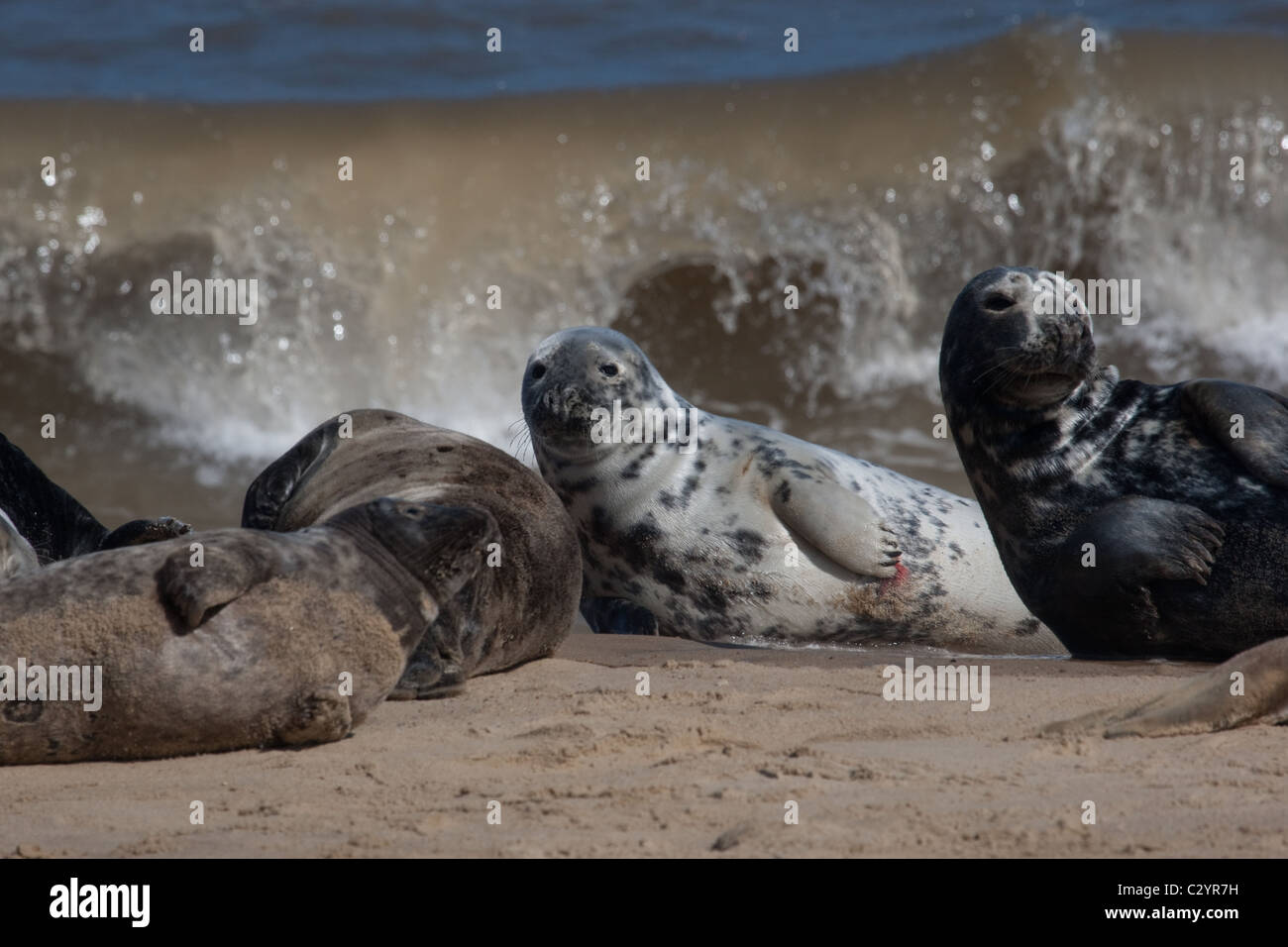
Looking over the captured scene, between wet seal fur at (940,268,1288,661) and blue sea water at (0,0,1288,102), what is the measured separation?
9.39m

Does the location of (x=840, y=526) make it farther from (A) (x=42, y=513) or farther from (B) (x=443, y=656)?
(A) (x=42, y=513)

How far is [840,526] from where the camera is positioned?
6.16 m

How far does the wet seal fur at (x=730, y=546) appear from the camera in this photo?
614 centimetres

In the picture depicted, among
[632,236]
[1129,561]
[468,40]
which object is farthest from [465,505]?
[468,40]

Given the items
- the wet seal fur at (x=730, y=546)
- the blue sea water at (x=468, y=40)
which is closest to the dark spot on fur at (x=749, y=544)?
the wet seal fur at (x=730, y=546)

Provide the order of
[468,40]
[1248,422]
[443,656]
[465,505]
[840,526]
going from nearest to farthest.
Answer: [443,656] → [465,505] → [1248,422] → [840,526] → [468,40]

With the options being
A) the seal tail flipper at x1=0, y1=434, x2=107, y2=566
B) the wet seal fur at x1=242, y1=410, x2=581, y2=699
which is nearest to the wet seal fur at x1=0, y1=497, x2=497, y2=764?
the wet seal fur at x1=242, y1=410, x2=581, y2=699

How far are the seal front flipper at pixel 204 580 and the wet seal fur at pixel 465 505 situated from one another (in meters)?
0.72

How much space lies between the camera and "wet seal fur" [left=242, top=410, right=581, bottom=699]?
4621 millimetres

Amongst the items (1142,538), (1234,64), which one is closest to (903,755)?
(1142,538)

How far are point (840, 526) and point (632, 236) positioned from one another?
6.36m

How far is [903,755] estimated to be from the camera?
3.55 metres
